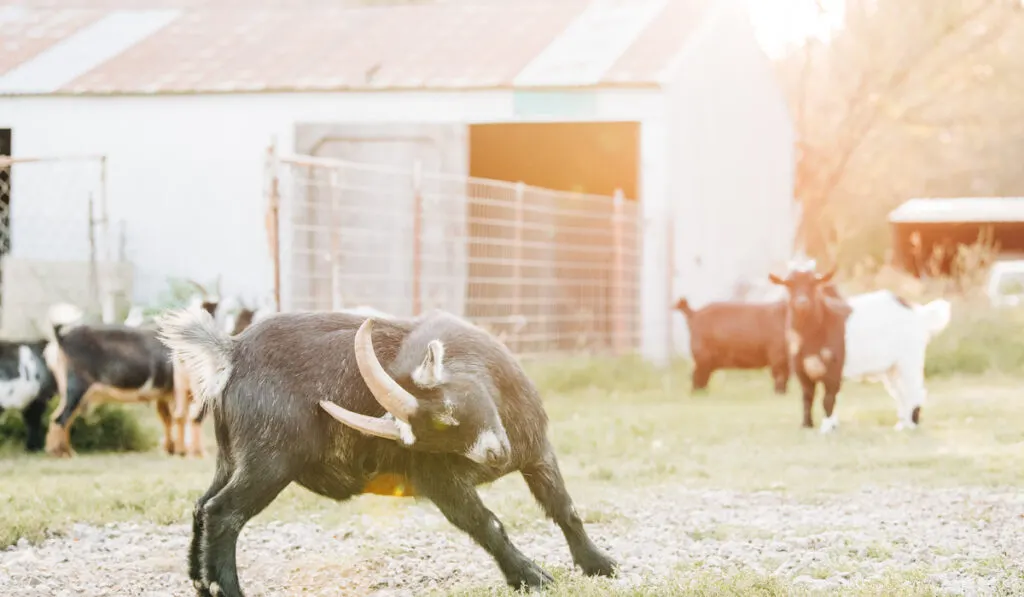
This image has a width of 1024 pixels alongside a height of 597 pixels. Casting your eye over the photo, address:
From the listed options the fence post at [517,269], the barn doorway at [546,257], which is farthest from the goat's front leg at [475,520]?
the fence post at [517,269]

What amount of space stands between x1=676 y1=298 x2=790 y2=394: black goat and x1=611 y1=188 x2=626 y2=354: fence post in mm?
1546

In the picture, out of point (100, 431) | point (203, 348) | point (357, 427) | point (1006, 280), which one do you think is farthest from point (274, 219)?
point (1006, 280)

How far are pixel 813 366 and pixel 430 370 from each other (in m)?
5.43

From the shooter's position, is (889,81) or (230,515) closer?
(230,515)

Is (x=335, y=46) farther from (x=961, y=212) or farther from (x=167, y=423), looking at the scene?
(x=961, y=212)

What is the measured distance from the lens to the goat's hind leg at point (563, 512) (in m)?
4.93

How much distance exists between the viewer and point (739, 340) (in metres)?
12.0

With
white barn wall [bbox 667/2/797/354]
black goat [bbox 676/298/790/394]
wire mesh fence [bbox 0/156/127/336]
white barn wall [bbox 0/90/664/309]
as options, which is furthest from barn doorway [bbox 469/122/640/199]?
black goat [bbox 676/298/790/394]

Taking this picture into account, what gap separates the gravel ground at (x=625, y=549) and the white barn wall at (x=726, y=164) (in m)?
7.80

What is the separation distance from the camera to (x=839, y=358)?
9.38 meters

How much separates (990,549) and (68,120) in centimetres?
1117

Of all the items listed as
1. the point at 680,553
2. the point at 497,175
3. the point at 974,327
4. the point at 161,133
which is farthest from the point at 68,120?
the point at 680,553

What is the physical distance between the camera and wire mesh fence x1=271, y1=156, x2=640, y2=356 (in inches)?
486

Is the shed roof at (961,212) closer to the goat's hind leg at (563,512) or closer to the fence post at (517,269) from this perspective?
the fence post at (517,269)
